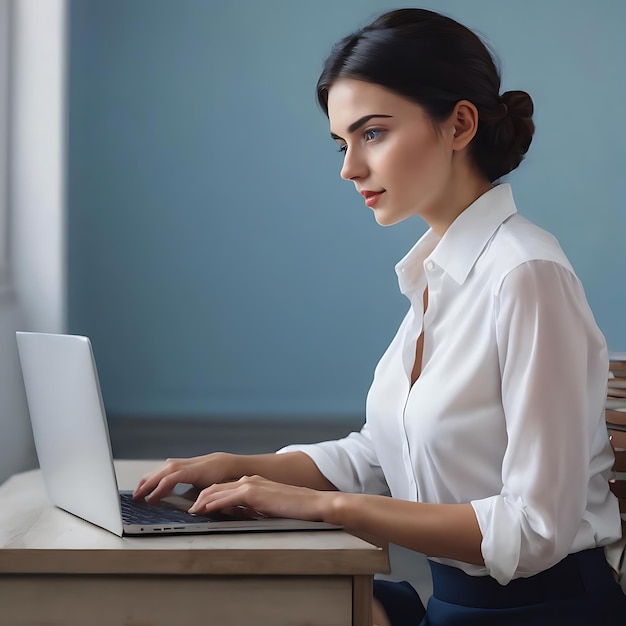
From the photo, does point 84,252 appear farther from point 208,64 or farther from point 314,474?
point 314,474

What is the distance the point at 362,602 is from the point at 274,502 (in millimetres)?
171

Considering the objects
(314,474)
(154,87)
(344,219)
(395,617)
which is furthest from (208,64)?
(395,617)

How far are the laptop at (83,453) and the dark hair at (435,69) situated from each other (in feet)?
2.00

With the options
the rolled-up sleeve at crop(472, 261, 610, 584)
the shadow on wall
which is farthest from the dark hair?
the shadow on wall

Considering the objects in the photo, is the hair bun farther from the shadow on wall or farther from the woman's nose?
the shadow on wall

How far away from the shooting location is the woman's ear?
135 centimetres

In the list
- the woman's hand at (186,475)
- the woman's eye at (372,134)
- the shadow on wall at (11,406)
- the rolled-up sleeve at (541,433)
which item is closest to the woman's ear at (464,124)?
the woman's eye at (372,134)

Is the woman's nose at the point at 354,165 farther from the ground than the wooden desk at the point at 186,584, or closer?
farther from the ground

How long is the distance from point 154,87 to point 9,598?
2392mm

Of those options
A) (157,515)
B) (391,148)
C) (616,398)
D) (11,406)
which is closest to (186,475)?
(157,515)

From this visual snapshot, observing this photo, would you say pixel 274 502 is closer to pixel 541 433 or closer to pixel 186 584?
pixel 186 584

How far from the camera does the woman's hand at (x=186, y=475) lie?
1.21 m

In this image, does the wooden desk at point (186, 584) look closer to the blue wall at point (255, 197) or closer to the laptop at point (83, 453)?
the laptop at point (83, 453)

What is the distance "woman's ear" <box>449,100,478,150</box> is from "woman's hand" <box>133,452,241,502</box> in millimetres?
569
